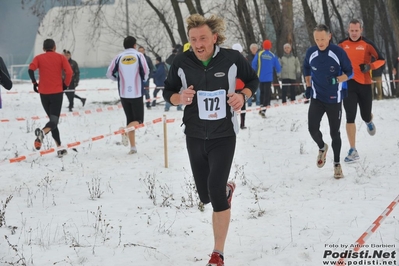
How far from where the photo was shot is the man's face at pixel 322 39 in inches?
298

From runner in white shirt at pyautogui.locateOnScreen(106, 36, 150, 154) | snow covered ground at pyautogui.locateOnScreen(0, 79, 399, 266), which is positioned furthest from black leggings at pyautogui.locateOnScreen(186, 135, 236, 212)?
runner in white shirt at pyautogui.locateOnScreen(106, 36, 150, 154)

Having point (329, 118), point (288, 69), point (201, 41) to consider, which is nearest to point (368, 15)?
point (288, 69)

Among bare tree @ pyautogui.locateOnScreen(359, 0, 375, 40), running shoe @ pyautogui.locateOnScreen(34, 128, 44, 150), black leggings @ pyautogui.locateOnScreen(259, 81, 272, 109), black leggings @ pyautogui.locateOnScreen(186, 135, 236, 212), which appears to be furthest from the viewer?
bare tree @ pyautogui.locateOnScreen(359, 0, 375, 40)

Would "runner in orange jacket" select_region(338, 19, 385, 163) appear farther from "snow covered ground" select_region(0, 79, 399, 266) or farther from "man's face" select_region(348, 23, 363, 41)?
"snow covered ground" select_region(0, 79, 399, 266)

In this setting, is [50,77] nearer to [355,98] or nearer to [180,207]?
[180,207]

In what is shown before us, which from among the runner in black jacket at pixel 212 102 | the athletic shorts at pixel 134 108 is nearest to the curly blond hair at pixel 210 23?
the runner in black jacket at pixel 212 102

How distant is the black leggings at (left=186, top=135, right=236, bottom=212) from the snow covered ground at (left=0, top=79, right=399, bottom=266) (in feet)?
1.80

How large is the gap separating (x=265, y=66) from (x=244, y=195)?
806 centimetres

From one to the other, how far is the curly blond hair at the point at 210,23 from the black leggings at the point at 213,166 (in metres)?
0.86

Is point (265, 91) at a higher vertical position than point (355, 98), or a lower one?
lower

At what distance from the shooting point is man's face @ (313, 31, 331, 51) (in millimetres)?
7566

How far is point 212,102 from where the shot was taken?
485 centimetres

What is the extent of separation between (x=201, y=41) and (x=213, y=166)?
3.33 ft

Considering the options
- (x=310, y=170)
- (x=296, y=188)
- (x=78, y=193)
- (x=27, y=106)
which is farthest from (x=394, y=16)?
(x=27, y=106)
